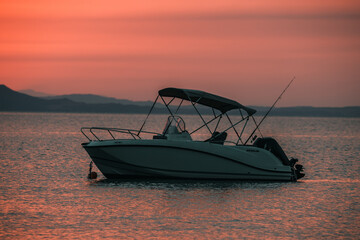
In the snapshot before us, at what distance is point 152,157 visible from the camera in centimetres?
2175

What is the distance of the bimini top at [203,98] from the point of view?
2250 cm

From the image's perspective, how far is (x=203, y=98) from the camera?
23.2 metres

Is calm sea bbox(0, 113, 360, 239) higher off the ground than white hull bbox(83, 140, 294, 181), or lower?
lower

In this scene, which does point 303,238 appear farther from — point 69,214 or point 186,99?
point 186,99

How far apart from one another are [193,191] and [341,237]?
7.18 m

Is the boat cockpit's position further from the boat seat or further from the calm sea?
the calm sea

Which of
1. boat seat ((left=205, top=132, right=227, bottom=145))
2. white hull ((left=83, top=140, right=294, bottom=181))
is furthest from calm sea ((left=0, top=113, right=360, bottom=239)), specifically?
boat seat ((left=205, top=132, right=227, bottom=145))

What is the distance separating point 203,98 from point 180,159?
2.77m

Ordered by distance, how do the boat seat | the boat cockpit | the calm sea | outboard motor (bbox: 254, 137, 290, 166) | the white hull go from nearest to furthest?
the calm sea, the white hull, the boat cockpit, the boat seat, outboard motor (bbox: 254, 137, 290, 166)

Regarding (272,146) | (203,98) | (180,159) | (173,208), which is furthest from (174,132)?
(173,208)

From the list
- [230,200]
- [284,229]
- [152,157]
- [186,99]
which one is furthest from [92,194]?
[284,229]

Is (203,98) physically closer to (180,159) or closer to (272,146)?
(180,159)

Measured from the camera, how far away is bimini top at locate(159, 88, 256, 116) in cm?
2250

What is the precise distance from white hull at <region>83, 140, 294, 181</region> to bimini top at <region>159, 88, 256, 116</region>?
1.78 metres
